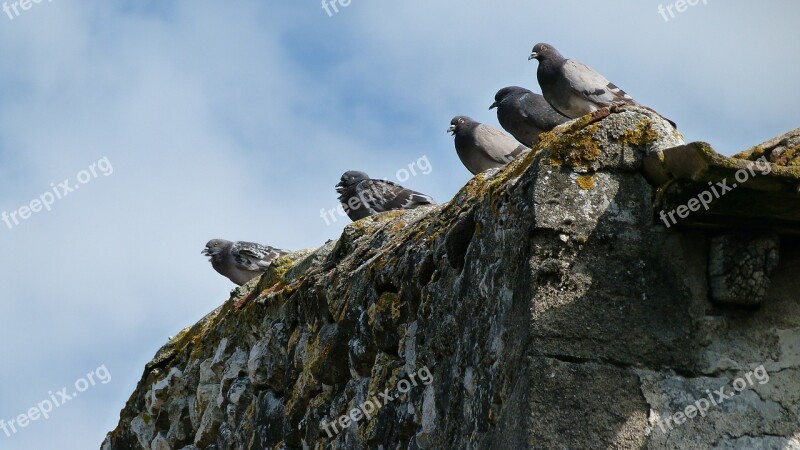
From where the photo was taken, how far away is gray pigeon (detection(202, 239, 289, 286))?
42.1 feet

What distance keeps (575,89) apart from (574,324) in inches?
195

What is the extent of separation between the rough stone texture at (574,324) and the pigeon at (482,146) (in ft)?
14.1

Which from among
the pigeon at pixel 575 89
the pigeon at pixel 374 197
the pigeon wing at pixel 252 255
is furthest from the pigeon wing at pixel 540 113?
the pigeon wing at pixel 252 255

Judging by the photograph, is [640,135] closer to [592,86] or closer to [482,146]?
[592,86]

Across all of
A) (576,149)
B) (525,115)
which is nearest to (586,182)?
(576,149)

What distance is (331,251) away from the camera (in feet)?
22.7

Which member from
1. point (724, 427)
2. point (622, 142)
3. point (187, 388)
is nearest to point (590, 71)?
point (187, 388)

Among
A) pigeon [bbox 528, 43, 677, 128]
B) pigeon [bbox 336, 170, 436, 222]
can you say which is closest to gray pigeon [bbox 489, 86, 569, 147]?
pigeon [bbox 528, 43, 677, 128]

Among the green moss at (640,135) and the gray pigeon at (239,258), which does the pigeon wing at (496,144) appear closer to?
the gray pigeon at (239,258)

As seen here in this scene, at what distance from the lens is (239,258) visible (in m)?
13.1

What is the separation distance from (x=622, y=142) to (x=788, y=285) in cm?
73

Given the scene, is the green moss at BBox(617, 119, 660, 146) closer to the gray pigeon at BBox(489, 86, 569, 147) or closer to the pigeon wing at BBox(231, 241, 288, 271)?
the gray pigeon at BBox(489, 86, 569, 147)

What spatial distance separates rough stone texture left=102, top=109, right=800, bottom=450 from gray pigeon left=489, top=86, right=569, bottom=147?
4136 millimetres

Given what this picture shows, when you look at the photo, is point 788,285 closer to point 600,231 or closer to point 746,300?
point 746,300
